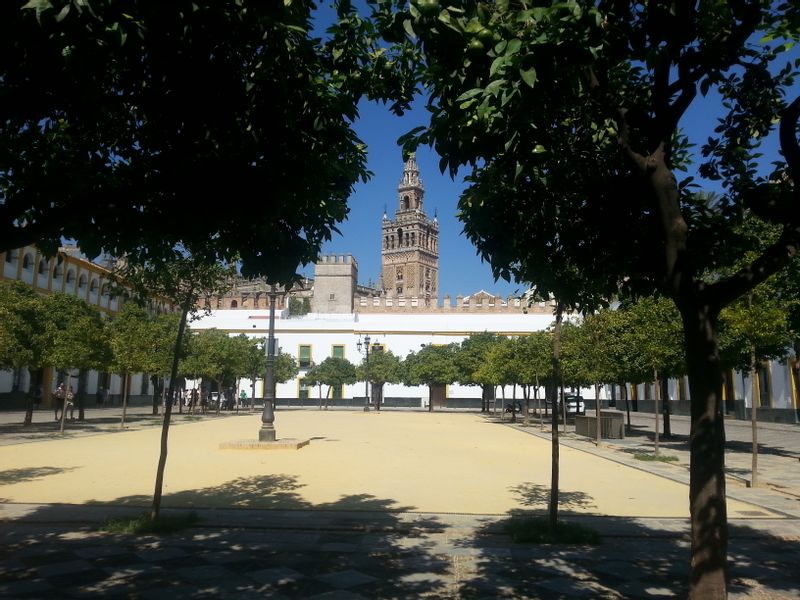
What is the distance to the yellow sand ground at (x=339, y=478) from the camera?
9.67m

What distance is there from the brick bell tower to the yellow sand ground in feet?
307

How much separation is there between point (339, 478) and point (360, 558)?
6135mm

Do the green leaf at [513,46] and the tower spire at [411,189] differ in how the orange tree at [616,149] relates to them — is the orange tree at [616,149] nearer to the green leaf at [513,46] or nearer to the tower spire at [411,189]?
the green leaf at [513,46]

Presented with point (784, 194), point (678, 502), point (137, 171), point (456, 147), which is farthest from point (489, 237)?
point (678, 502)

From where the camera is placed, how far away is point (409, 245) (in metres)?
115

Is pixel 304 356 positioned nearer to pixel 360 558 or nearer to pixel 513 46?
pixel 360 558

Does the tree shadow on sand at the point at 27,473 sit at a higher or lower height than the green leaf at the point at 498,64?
lower

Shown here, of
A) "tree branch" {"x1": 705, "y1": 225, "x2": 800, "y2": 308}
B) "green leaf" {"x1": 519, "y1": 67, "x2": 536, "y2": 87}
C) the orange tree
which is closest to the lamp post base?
the orange tree

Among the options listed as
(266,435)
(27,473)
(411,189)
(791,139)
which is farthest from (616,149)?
(411,189)

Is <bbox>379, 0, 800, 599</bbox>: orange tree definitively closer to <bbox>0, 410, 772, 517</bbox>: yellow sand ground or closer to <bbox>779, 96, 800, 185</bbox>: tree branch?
<bbox>779, 96, 800, 185</bbox>: tree branch

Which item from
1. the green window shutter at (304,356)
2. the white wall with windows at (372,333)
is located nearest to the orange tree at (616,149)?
the white wall with windows at (372,333)

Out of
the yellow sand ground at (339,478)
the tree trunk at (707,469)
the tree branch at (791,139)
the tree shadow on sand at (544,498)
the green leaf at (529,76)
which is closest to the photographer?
the green leaf at (529,76)

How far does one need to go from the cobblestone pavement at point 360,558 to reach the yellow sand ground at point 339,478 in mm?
1035

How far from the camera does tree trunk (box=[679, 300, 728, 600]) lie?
3.59 m
